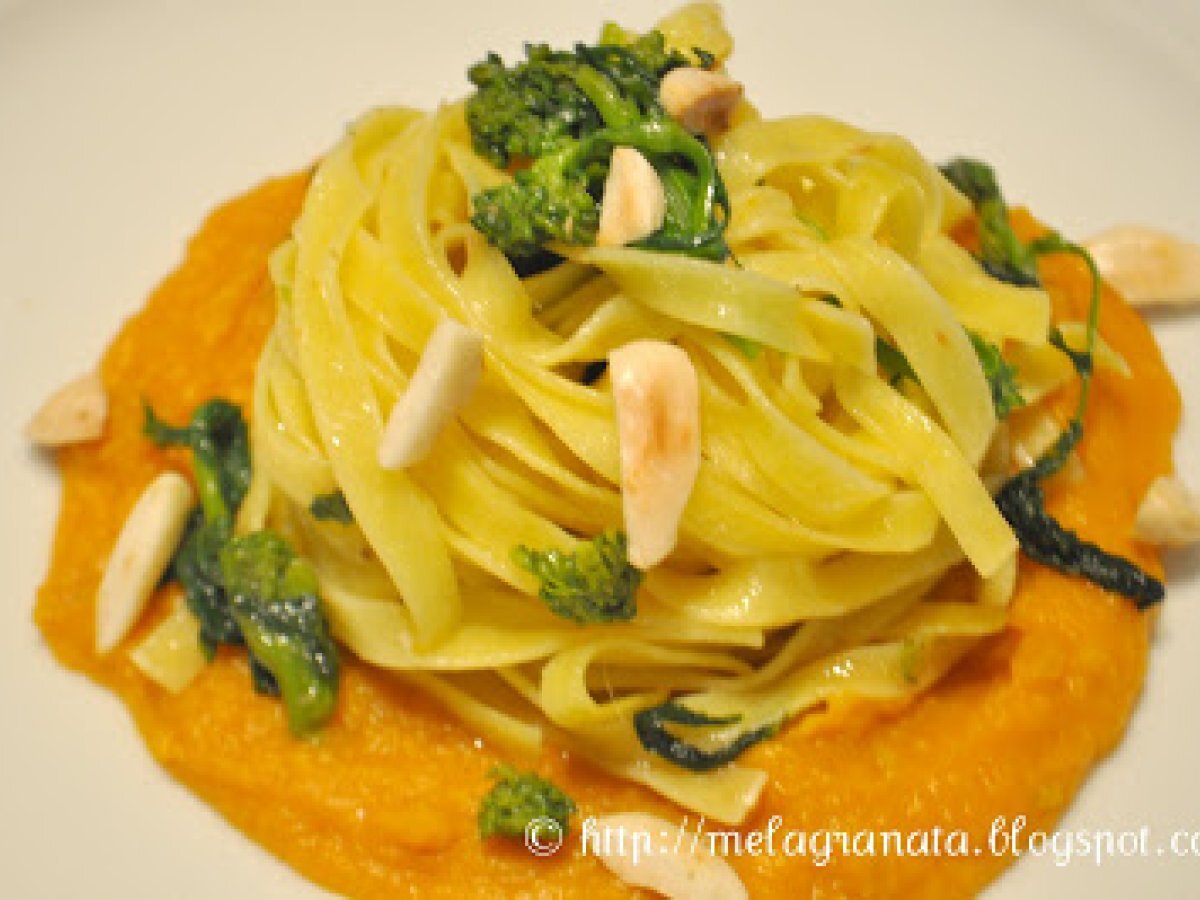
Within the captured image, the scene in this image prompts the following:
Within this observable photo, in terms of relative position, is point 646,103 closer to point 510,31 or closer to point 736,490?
point 736,490

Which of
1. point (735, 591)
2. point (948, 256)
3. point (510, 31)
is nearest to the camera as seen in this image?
→ point (735, 591)

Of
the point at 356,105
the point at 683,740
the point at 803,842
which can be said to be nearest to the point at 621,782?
the point at 683,740

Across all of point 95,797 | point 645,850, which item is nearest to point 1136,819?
point 645,850

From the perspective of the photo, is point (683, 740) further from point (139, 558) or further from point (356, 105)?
point (356, 105)

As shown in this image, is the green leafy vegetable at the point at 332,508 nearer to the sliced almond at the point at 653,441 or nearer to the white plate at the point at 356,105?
the sliced almond at the point at 653,441

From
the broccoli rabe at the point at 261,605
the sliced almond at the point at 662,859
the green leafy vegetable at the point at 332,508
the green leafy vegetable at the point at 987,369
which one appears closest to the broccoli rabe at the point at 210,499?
the broccoli rabe at the point at 261,605
